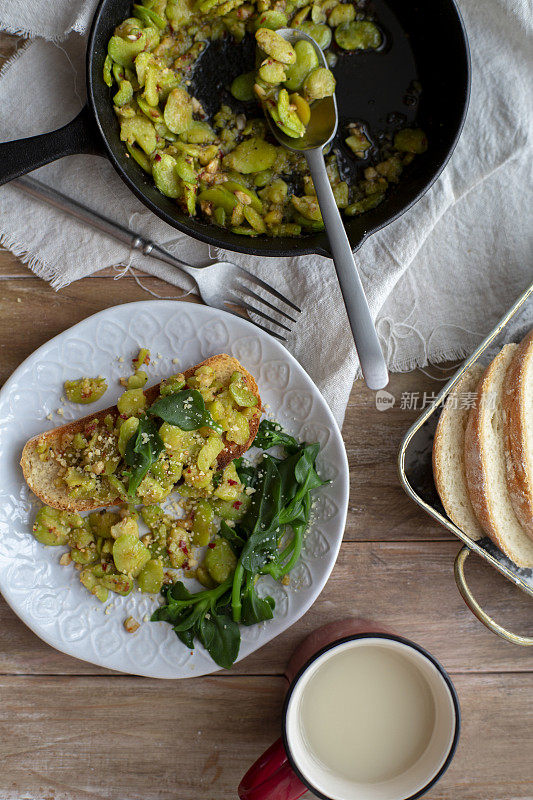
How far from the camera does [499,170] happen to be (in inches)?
62.9

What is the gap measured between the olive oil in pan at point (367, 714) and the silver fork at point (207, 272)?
84 centimetres

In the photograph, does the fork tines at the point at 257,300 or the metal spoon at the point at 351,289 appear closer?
the metal spoon at the point at 351,289

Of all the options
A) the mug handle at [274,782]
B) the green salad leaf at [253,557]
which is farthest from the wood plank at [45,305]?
the mug handle at [274,782]

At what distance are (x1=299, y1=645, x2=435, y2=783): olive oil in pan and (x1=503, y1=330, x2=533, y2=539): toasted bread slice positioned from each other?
0.46 metres

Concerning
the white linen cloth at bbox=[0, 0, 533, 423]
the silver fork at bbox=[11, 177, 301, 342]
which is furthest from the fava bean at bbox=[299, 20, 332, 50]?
the silver fork at bbox=[11, 177, 301, 342]

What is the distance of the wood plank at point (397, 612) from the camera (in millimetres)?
1617

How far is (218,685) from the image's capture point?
63.7 inches

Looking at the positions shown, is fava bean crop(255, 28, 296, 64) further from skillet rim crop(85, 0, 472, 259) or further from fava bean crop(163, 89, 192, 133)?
skillet rim crop(85, 0, 472, 259)

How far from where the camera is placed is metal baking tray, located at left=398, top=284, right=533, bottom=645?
1481mm

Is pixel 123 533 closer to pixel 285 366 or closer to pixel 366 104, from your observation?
pixel 285 366

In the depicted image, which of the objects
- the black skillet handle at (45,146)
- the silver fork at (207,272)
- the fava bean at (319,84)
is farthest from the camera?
the silver fork at (207,272)

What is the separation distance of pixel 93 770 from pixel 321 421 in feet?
3.59

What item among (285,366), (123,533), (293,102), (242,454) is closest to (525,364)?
(285,366)

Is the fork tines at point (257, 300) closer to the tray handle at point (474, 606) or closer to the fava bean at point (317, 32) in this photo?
the fava bean at point (317, 32)
